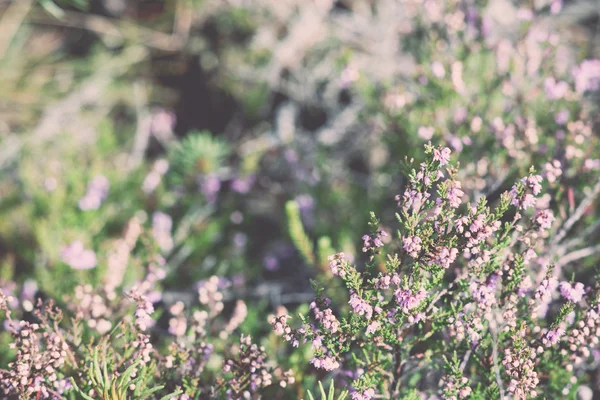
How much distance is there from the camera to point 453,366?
178 cm

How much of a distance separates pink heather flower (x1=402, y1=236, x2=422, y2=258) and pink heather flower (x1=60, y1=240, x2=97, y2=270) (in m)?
1.90

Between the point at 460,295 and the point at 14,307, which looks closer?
the point at 460,295

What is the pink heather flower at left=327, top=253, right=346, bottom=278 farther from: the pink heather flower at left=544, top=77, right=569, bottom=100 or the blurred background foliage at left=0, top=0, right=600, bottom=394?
the pink heather flower at left=544, top=77, right=569, bottom=100

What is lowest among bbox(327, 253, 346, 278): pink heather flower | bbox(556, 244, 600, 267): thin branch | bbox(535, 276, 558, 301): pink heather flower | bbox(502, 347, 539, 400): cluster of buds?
bbox(327, 253, 346, 278): pink heather flower

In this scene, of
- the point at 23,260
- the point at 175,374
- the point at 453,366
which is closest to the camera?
the point at 453,366

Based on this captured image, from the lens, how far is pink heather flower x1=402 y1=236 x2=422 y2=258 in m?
1.64

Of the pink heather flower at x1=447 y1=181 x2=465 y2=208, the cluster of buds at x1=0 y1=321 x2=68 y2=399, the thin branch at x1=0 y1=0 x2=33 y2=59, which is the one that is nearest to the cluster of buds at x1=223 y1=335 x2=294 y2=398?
the cluster of buds at x1=0 y1=321 x2=68 y2=399

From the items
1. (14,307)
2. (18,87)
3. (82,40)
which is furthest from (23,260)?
(82,40)

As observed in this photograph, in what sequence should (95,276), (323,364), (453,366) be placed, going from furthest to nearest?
1. (95,276)
2. (453,366)
3. (323,364)

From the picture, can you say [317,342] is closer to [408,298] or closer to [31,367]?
[408,298]

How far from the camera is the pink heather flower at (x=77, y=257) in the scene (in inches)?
111

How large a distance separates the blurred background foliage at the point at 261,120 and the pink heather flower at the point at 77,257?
59mm

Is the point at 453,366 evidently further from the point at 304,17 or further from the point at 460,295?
the point at 304,17

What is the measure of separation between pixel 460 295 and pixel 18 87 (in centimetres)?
369
